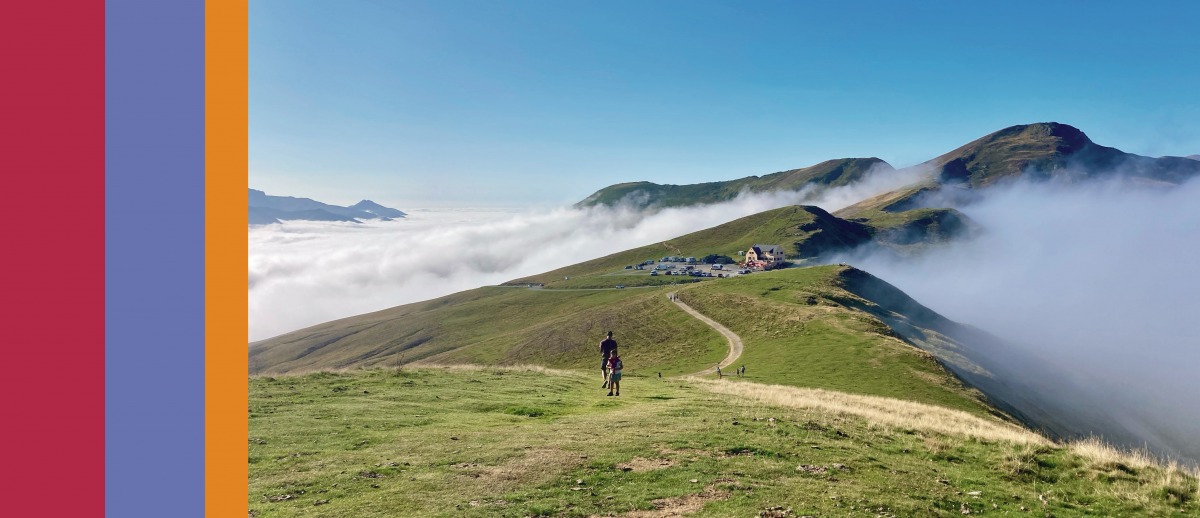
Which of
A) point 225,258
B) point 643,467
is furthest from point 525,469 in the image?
point 225,258

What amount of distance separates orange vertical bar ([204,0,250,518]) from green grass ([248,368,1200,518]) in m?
7.59

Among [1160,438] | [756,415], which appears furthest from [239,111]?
[1160,438]

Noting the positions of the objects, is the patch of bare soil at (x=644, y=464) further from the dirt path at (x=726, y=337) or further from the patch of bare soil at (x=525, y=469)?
the dirt path at (x=726, y=337)

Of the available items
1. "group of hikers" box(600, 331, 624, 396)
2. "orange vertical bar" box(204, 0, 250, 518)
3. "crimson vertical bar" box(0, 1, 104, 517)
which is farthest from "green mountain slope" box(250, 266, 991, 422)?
"crimson vertical bar" box(0, 1, 104, 517)

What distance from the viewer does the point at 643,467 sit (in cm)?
1535

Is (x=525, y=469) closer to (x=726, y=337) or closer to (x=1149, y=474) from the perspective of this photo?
(x=1149, y=474)

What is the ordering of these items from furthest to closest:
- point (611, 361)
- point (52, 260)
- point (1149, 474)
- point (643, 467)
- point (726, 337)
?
point (726, 337) → point (611, 361) → point (1149, 474) → point (643, 467) → point (52, 260)

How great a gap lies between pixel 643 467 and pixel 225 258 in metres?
12.9

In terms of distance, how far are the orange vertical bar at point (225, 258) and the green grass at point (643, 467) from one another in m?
7.59

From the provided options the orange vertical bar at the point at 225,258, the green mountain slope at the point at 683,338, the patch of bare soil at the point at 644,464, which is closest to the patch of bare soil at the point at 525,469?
the patch of bare soil at the point at 644,464

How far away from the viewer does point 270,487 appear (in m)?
13.2

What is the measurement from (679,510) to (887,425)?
15254mm

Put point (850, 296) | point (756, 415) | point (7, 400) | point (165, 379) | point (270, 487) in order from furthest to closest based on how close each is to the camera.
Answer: point (850, 296), point (756, 415), point (270, 487), point (165, 379), point (7, 400)

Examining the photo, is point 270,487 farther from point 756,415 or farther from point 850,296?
point 850,296
